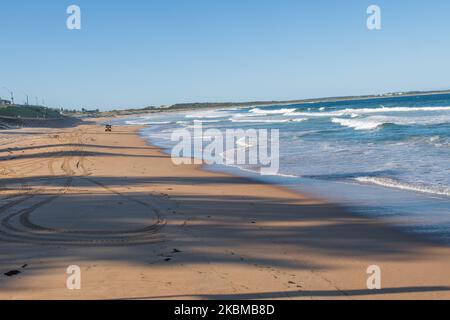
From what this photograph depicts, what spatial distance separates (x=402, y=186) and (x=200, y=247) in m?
7.51

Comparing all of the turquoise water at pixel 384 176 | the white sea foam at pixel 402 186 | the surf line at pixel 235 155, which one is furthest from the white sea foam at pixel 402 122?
the white sea foam at pixel 402 186

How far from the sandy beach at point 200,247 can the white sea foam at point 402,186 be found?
2.61m

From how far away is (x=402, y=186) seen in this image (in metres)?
12.9

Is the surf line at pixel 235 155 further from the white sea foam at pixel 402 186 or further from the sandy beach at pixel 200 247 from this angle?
the sandy beach at pixel 200 247

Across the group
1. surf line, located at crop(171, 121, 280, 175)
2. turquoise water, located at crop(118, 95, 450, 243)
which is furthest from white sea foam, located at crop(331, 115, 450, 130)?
surf line, located at crop(171, 121, 280, 175)

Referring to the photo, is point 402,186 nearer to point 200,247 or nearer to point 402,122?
point 200,247

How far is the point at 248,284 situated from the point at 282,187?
8334 millimetres

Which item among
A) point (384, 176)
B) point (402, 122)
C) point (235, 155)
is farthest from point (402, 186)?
point (402, 122)

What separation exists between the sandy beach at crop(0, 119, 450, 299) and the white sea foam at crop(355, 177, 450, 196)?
2.61 meters

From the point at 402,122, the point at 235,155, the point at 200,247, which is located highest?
the point at 402,122

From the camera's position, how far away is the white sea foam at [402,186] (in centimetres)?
1185
